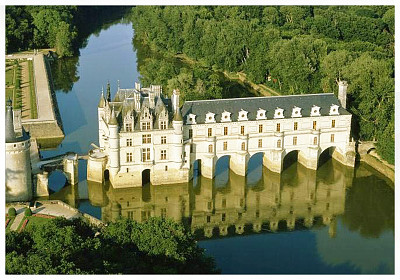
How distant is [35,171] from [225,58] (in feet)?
140

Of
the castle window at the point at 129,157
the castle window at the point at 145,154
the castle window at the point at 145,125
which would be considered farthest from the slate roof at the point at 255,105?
the castle window at the point at 129,157

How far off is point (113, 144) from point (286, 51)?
1359 inches

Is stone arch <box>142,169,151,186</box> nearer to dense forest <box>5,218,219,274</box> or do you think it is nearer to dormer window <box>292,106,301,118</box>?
dormer window <box>292,106,301,118</box>

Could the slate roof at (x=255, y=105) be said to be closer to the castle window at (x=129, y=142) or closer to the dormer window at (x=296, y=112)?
the dormer window at (x=296, y=112)

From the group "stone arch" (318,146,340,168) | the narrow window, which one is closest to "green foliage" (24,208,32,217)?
the narrow window

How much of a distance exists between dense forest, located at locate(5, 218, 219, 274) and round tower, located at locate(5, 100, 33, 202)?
10011mm

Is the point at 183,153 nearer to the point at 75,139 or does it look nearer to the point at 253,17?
the point at 75,139

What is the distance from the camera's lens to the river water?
41.3m

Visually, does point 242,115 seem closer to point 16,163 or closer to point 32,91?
point 16,163

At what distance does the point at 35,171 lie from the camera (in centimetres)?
5025

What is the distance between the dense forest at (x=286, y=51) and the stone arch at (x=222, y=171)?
1065 cm

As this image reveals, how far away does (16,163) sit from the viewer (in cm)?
4694

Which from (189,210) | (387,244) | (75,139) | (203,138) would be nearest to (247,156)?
(203,138)

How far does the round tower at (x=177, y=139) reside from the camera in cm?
4984
